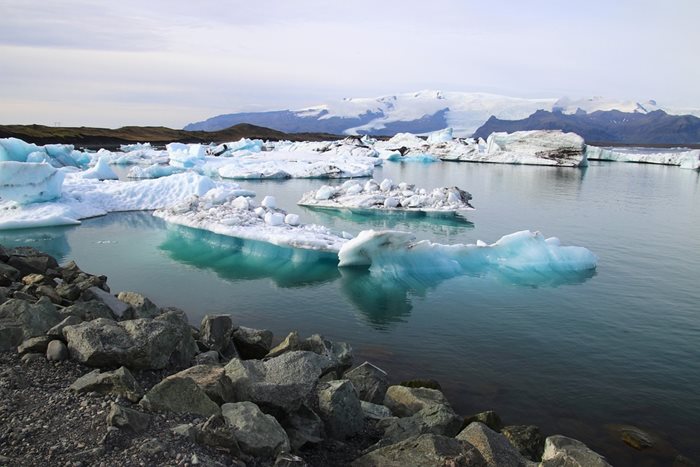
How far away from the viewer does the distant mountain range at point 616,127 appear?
133625 mm

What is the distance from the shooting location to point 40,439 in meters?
2.85

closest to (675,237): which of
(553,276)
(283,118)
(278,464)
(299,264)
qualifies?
(553,276)

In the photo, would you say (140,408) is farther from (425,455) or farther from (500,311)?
(500,311)

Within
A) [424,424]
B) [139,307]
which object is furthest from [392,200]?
A: [424,424]

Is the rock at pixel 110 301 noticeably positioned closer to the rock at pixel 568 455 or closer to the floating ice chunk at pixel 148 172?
the rock at pixel 568 455

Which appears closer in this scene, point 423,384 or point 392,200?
point 423,384

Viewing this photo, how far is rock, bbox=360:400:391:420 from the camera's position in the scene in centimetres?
438

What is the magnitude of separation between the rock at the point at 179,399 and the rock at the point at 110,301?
258 centimetres

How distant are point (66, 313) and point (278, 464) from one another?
2.94 m

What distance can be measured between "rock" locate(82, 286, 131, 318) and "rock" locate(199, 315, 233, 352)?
0.95m

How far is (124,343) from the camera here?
3.96 m

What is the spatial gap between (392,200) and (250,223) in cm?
614

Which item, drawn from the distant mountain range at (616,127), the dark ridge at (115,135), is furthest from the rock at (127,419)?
the distant mountain range at (616,127)

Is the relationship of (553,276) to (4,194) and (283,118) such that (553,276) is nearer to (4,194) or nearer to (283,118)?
(4,194)
